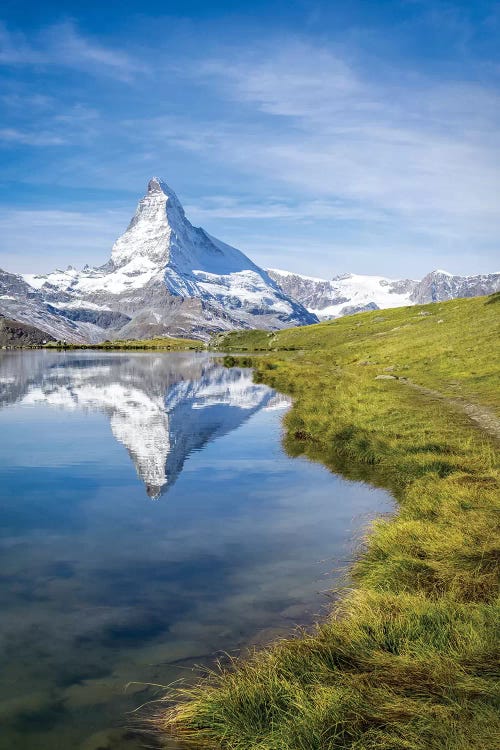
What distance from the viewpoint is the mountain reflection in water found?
1265 inches

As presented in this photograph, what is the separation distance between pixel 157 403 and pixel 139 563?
132ft

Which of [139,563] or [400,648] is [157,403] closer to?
[139,563]

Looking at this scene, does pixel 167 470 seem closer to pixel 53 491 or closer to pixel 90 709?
pixel 53 491

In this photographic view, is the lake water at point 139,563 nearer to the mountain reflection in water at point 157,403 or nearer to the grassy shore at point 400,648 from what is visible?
the mountain reflection in water at point 157,403

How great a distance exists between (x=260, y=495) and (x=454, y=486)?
7.63m

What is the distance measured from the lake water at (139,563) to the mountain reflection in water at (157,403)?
1.20ft

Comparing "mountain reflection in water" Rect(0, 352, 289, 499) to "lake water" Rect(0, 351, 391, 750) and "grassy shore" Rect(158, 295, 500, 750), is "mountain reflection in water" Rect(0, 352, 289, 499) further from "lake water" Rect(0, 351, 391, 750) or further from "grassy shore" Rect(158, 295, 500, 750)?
"grassy shore" Rect(158, 295, 500, 750)

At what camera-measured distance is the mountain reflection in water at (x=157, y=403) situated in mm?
32125

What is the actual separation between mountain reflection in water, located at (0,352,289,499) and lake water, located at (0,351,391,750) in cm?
37

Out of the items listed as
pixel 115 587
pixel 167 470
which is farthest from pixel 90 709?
pixel 167 470

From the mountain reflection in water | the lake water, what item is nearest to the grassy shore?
the lake water

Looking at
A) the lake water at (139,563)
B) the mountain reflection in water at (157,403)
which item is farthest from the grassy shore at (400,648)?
the mountain reflection in water at (157,403)

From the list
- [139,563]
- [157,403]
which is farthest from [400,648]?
[157,403]

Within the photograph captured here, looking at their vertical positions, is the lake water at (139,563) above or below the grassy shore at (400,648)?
below
